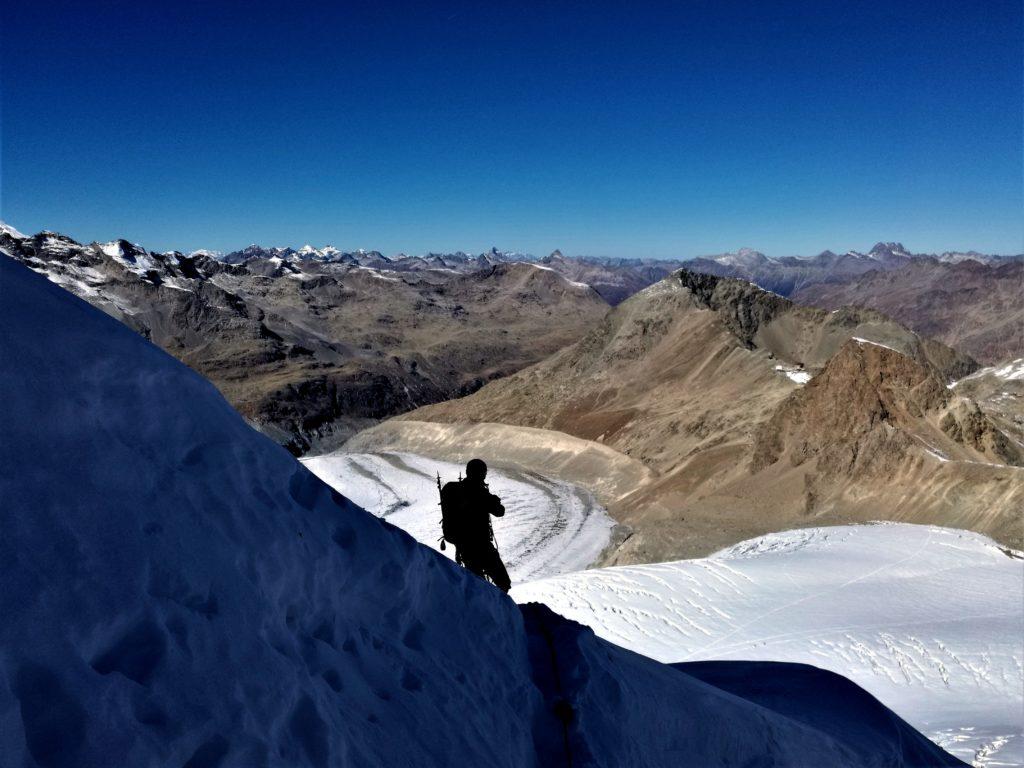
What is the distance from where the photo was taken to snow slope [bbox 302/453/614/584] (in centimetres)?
3163

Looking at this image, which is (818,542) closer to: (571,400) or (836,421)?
(836,421)

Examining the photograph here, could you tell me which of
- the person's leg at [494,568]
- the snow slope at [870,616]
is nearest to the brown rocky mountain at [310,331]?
the snow slope at [870,616]

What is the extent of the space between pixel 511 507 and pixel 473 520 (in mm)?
33032

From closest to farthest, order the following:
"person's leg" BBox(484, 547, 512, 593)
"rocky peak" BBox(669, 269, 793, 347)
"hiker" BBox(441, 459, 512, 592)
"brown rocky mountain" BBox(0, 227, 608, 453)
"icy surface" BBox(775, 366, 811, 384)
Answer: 1. "hiker" BBox(441, 459, 512, 592)
2. "person's leg" BBox(484, 547, 512, 593)
3. "icy surface" BBox(775, 366, 811, 384)
4. "rocky peak" BBox(669, 269, 793, 347)
5. "brown rocky mountain" BBox(0, 227, 608, 453)

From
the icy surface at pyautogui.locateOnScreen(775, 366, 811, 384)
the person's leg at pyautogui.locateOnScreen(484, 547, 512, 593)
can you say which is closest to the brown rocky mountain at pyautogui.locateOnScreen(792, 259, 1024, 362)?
the icy surface at pyautogui.locateOnScreen(775, 366, 811, 384)

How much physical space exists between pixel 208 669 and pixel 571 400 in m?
55.2

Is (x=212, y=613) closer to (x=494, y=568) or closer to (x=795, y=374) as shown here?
(x=494, y=568)

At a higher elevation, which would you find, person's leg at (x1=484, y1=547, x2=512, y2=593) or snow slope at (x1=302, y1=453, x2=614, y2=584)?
person's leg at (x1=484, y1=547, x2=512, y2=593)

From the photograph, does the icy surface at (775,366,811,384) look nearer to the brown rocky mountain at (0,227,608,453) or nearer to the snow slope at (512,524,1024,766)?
the snow slope at (512,524,1024,766)

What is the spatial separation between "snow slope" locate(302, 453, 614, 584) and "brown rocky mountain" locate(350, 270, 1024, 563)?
2017 millimetres

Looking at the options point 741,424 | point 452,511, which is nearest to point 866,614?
point 452,511

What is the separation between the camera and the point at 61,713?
2.61 m

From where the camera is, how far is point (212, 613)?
343 cm

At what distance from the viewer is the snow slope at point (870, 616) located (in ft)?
35.8
